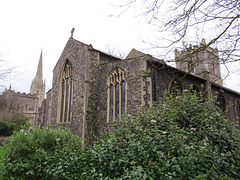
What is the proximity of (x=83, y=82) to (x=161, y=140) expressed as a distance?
9604 mm

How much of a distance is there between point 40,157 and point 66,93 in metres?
9.94

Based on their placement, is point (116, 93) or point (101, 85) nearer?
point (116, 93)

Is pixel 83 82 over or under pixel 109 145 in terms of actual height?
over

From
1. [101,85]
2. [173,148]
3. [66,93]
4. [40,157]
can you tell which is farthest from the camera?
[66,93]

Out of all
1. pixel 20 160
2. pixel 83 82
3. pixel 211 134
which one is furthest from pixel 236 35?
pixel 83 82

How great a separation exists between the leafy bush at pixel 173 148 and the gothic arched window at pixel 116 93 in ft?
20.3

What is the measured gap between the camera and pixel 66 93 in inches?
551

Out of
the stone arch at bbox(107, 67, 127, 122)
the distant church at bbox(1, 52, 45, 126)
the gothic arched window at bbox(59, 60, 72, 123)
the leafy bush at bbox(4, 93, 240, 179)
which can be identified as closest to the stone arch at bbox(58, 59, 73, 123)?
the gothic arched window at bbox(59, 60, 72, 123)

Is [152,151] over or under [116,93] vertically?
under

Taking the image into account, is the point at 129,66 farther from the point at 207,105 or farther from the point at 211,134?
the point at 211,134

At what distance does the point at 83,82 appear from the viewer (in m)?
12.1

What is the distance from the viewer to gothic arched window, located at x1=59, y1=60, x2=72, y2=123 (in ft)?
43.6

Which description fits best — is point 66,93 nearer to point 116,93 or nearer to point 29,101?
point 116,93

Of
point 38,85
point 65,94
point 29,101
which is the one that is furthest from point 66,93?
point 38,85
